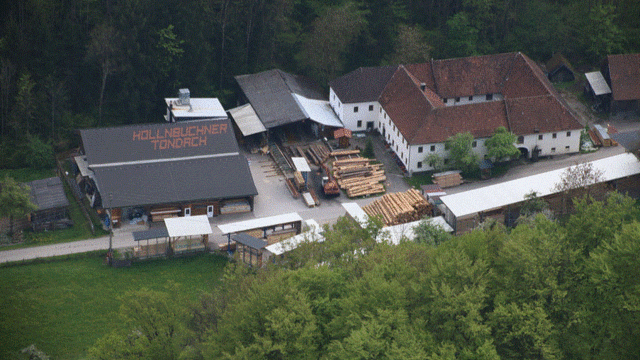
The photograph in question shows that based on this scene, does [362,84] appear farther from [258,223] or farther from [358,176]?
[258,223]

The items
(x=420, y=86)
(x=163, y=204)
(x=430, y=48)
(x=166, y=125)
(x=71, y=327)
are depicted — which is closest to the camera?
(x=71, y=327)

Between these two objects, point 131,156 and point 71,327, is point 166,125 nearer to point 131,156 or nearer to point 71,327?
point 131,156

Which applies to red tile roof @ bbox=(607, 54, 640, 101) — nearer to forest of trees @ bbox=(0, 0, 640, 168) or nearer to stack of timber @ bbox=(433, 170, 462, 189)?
forest of trees @ bbox=(0, 0, 640, 168)

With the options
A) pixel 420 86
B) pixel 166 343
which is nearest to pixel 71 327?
pixel 166 343

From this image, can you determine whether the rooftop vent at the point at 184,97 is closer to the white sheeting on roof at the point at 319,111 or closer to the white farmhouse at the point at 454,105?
the white sheeting on roof at the point at 319,111

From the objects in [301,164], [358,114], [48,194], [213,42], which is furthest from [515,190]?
[48,194]

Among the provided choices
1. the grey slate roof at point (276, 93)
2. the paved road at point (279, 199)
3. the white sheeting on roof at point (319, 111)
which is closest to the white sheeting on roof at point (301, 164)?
the paved road at point (279, 199)

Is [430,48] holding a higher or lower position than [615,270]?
higher
